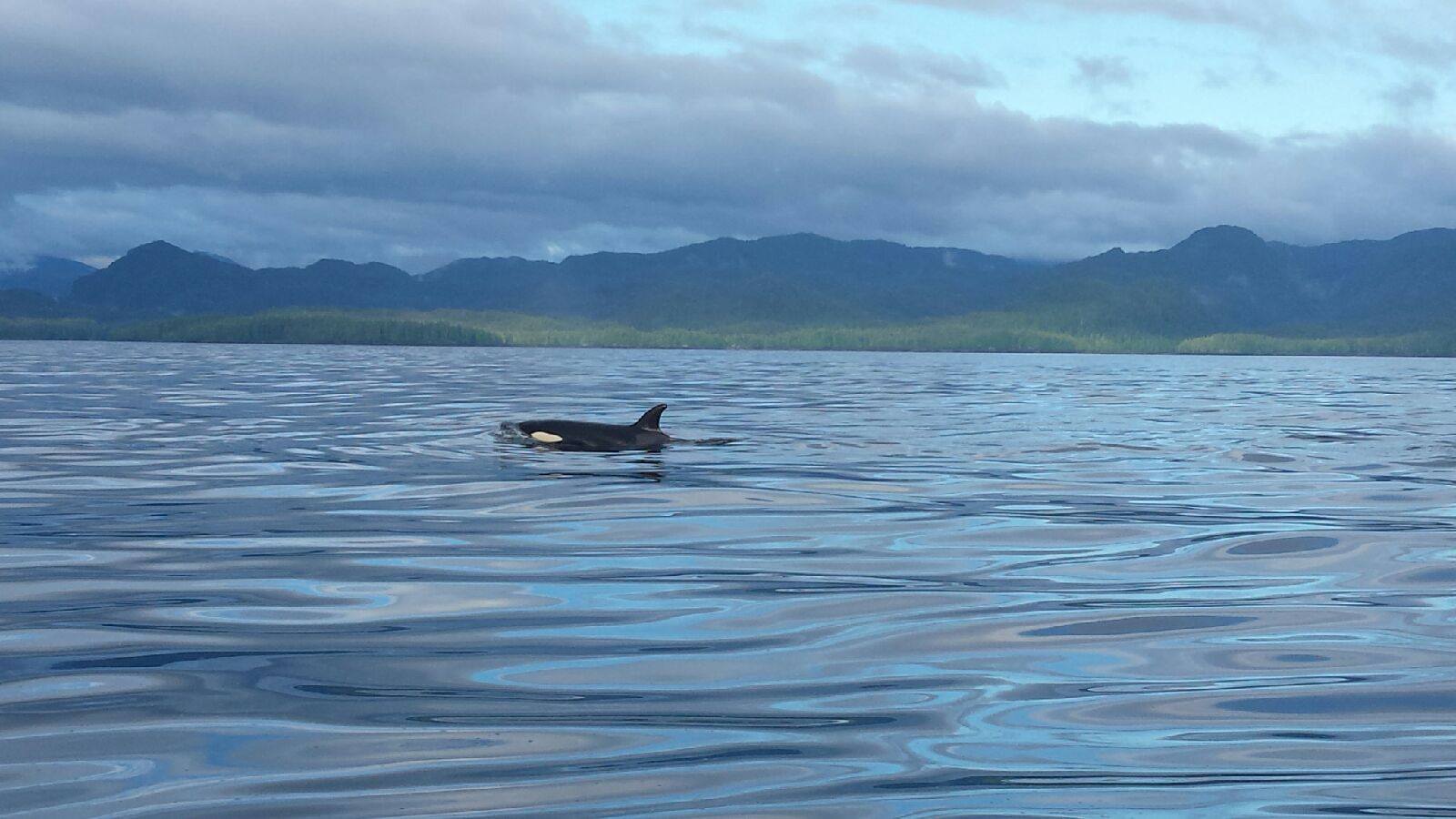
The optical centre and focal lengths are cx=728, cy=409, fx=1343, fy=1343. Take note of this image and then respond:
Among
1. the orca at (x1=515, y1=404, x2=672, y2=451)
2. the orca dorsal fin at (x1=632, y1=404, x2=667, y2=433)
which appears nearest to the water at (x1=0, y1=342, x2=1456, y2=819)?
the orca at (x1=515, y1=404, x2=672, y2=451)

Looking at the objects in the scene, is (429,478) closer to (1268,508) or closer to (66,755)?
(1268,508)

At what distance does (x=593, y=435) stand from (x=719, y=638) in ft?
51.7

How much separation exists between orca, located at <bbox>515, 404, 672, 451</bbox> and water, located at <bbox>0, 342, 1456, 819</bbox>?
245 centimetres

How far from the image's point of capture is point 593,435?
82.1 ft

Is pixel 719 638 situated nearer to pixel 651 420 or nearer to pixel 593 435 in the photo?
pixel 593 435

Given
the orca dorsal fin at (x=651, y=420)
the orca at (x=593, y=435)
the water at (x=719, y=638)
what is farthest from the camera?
the orca dorsal fin at (x=651, y=420)

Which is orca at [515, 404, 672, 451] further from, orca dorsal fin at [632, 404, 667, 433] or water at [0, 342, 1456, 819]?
water at [0, 342, 1456, 819]

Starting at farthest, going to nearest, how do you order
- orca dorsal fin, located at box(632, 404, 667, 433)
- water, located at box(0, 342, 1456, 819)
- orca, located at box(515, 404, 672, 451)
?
1. orca dorsal fin, located at box(632, 404, 667, 433)
2. orca, located at box(515, 404, 672, 451)
3. water, located at box(0, 342, 1456, 819)

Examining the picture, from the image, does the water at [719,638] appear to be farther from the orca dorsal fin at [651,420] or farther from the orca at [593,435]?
the orca dorsal fin at [651,420]

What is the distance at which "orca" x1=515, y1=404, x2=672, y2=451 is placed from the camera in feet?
81.1

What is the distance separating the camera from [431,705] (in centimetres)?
759

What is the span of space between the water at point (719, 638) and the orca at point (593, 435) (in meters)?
2.45

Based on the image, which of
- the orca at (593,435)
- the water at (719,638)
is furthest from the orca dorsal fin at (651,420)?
the water at (719,638)

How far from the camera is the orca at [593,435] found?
24734 mm
